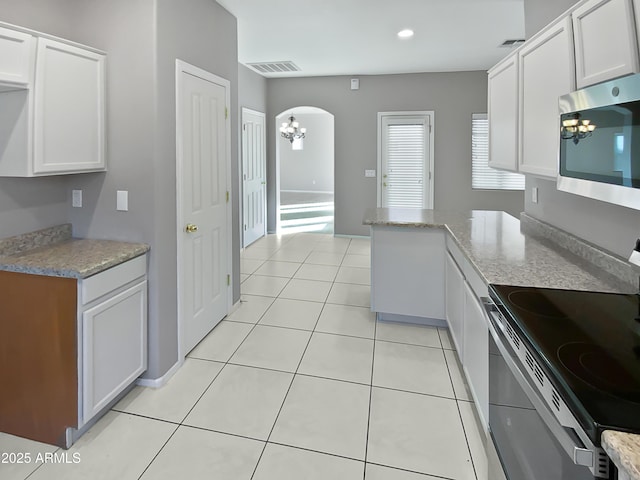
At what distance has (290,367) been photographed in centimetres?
273

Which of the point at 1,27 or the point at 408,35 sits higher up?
the point at 408,35


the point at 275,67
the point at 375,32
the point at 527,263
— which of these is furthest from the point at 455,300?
the point at 275,67

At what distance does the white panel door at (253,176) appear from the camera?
625 cm

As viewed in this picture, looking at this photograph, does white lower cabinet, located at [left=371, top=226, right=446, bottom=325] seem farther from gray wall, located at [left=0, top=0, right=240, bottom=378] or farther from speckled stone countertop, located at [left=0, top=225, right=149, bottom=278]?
speckled stone countertop, located at [left=0, top=225, right=149, bottom=278]

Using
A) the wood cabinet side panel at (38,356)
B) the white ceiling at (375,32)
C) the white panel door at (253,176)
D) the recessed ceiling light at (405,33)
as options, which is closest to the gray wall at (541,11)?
the white ceiling at (375,32)

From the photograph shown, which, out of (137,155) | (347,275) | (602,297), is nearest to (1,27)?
(137,155)

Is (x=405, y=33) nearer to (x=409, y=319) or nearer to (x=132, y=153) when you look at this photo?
(x=409, y=319)

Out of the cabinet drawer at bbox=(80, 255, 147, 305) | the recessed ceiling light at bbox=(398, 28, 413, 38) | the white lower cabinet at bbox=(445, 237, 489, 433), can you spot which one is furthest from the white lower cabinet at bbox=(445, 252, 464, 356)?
the recessed ceiling light at bbox=(398, 28, 413, 38)

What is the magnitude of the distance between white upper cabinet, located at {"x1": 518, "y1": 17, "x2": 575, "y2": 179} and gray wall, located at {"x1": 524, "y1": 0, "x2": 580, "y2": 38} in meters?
0.50

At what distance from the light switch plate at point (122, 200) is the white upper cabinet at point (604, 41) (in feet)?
8.15

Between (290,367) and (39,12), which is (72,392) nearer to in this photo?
(290,367)

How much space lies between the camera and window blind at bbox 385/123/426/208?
6.65 meters

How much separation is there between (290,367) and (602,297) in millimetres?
1900

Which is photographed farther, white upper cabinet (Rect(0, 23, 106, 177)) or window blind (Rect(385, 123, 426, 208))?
window blind (Rect(385, 123, 426, 208))
